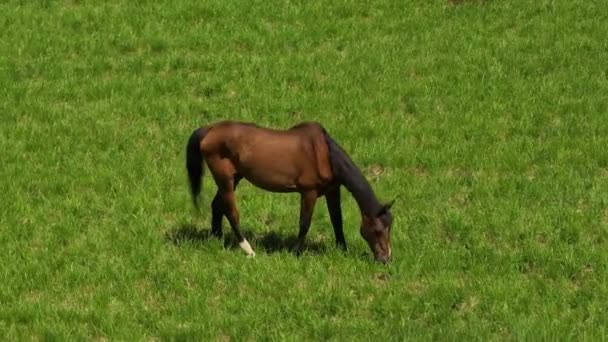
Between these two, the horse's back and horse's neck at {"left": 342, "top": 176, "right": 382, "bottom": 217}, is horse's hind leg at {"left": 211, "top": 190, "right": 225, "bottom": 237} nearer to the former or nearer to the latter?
the horse's back

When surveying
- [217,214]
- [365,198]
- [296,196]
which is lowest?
[296,196]

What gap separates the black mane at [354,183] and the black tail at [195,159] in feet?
5.56

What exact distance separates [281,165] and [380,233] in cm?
154

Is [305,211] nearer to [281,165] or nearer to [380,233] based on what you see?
[281,165]

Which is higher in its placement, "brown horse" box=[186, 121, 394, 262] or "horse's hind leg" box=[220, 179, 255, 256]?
"brown horse" box=[186, 121, 394, 262]

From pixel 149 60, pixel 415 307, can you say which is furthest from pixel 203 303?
pixel 149 60

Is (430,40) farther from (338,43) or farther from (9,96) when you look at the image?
(9,96)

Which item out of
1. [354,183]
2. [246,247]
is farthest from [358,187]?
[246,247]

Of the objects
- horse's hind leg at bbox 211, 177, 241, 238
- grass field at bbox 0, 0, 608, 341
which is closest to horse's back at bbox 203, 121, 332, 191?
horse's hind leg at bbox 211, 177, 241, 238

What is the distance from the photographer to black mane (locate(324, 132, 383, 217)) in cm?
1138

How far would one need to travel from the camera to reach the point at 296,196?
14.2 m

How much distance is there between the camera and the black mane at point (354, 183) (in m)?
11.4

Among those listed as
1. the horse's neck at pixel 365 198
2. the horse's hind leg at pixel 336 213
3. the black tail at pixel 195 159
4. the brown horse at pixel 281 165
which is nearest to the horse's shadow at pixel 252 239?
the horse's hind leg at pixel 336 213

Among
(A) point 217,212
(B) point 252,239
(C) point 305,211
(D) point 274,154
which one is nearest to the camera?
(C) point 305,211
